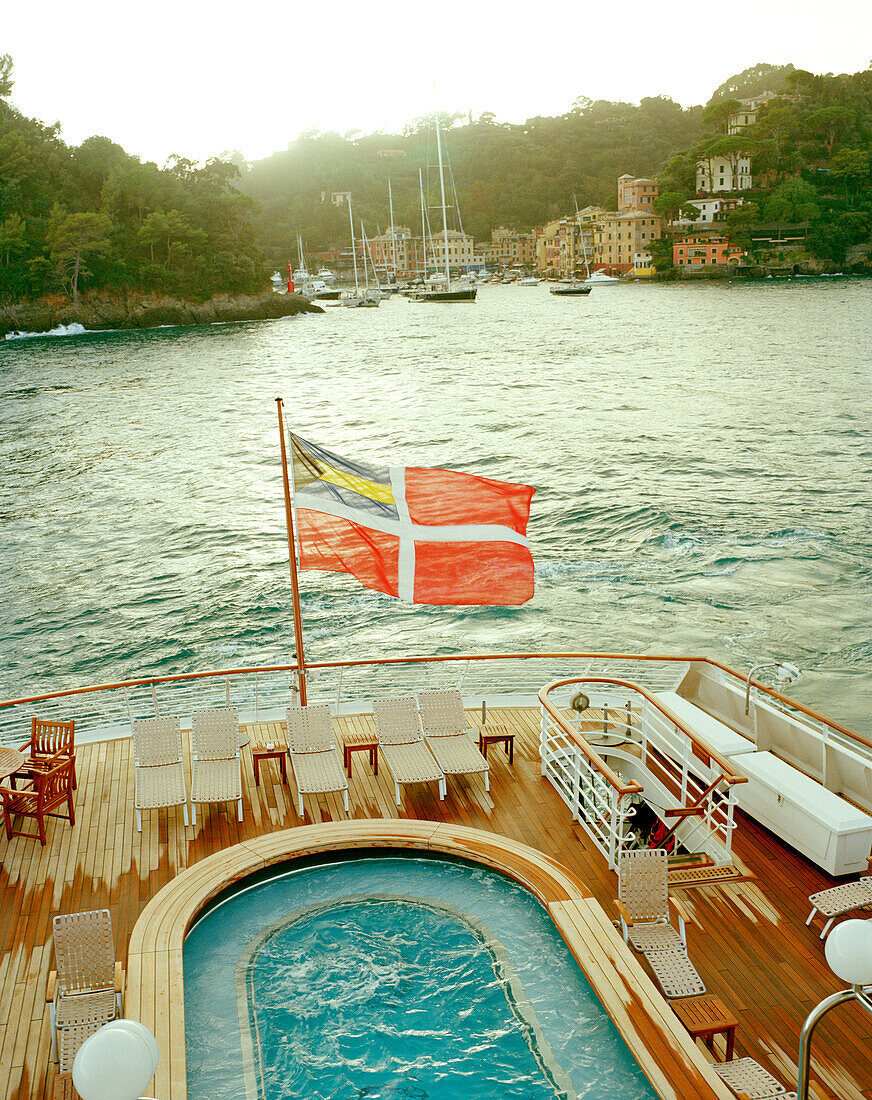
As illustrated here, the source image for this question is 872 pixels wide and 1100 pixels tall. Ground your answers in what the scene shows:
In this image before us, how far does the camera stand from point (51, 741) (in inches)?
351

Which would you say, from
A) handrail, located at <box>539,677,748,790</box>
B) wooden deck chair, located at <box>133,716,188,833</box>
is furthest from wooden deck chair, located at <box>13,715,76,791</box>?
handrail, located at <box>539,677,748,790</box>

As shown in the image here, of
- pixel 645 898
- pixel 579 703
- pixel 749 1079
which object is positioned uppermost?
pixel 579 703

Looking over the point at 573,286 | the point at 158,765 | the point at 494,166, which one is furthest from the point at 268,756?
the point at 494,166

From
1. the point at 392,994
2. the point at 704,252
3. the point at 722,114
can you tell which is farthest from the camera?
the point at 722,114

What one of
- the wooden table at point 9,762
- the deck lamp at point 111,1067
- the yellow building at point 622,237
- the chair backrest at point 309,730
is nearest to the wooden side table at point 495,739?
the chair backrest at point 309,730

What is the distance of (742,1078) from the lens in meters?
5.12

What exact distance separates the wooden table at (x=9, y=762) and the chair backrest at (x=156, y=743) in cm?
100

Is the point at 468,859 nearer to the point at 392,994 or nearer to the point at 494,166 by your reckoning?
the point at 392,994

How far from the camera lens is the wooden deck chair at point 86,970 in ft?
18.4

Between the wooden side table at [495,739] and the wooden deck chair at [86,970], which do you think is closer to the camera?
the wooden deck chair at [86,970]

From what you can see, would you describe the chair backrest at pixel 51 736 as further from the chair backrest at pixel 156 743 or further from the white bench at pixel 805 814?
the white bench at pixel 805 814

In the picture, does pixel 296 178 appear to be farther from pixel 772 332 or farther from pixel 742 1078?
pixel 742 1078

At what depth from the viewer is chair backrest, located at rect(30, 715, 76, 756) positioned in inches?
336

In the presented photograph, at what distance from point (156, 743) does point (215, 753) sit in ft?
1.82
